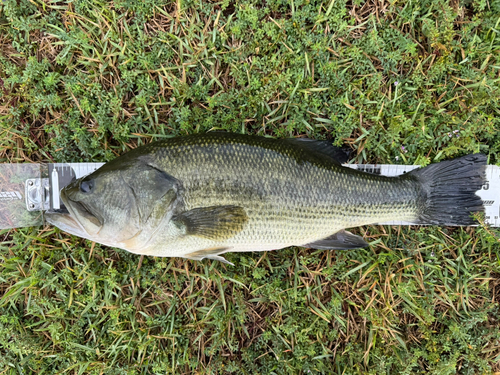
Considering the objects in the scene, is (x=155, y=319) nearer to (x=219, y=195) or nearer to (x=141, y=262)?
(x=141, y=262)

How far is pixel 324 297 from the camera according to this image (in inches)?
148

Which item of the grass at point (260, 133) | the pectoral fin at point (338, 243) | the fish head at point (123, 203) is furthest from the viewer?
the grass at point (260, 133)

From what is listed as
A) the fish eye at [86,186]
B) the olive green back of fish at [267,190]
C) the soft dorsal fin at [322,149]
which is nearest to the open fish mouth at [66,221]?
the fish eye at [86,186]

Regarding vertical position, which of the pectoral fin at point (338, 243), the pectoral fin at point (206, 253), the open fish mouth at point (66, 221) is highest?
the open fish mouth at point (66, 221)

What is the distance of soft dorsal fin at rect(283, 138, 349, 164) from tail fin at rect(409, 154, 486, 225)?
2.71ft

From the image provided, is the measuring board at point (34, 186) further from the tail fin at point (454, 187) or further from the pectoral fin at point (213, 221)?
the pectoral fin at point (213, 221)

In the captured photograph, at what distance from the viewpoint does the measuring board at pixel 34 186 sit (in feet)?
12.1

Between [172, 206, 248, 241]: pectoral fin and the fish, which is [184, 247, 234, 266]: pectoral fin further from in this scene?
[172, 206, 248, 241]: pectoral fin

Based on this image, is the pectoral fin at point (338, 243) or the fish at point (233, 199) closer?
the fish at point (233, 199)

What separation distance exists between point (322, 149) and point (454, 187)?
1586mm

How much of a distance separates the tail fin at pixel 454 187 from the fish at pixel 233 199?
0.05ft

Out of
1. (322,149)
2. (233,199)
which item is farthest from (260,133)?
(233,199)

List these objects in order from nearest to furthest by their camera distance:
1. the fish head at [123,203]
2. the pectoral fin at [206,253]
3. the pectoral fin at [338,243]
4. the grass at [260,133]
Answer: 1. the fish head at [123,203]
2. the pectoral fin at [206,253]
3. the pectoral fin at [338,243]
4. the grass at [260,133]

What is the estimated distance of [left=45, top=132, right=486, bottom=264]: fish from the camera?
3006mm
